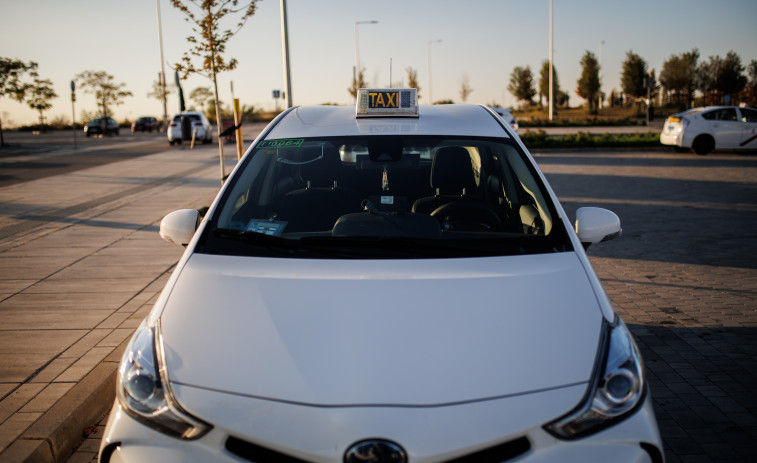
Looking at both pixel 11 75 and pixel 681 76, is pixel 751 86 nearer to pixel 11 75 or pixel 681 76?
pixel 681 76

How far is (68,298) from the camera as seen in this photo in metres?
5.66

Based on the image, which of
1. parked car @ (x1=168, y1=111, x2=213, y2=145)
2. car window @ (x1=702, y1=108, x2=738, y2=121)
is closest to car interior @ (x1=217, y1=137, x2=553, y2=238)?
car window @ (x1=702, y1=108, x2=738, y2=121)

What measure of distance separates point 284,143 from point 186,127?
29.2 metres

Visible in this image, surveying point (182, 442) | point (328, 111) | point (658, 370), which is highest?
point (328, 111)

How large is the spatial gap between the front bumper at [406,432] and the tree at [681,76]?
63.3 m

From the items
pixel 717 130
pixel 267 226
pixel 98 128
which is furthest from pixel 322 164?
pixel 98 128

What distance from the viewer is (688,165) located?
55.0 ft

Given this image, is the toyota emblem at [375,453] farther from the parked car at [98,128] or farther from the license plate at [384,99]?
the parked car at [98,128]

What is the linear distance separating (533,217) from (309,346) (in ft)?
4.94

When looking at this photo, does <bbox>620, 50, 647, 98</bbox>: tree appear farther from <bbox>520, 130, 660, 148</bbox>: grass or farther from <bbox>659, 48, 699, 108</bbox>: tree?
<bbox>520, 130, 660, 148</bbox>: grass

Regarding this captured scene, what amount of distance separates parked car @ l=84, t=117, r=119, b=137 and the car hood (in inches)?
2071

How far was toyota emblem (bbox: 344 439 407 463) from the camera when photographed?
1.82 meters

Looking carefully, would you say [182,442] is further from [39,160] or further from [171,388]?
[39,160]

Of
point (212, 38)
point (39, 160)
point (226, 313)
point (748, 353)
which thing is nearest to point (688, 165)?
point (212, 38)
